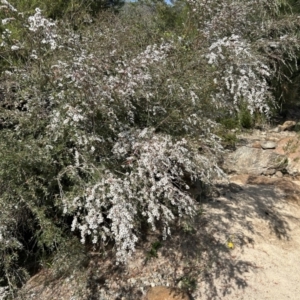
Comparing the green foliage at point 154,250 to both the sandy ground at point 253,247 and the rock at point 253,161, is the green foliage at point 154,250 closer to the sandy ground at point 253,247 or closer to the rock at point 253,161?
the sandy ground at point 253,247

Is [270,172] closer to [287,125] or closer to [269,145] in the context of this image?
[269,145]

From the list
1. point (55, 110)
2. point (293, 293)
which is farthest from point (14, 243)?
point (293, 293)

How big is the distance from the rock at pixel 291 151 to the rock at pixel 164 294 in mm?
3801

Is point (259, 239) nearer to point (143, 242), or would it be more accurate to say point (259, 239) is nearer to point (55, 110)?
point (143, 242)

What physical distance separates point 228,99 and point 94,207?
1.65 m

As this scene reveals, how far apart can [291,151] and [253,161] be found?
819 mm

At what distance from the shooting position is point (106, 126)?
316cm

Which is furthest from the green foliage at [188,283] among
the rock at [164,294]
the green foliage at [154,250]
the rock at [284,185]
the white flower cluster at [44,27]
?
the white flower cluster at [44,27]

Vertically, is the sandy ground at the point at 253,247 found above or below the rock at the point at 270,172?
below

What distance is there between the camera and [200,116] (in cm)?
352

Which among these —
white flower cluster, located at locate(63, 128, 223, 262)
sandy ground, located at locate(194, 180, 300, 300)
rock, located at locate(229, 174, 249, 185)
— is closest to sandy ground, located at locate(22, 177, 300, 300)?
sandy ground, located at locate(194, 180, 300, 300)

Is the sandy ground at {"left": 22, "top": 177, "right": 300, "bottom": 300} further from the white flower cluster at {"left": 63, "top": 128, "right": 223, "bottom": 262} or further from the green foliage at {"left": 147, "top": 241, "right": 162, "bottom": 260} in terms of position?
the white flower cluster at {"left": 63, "top": 128, "right": 223, "bottom": 262}

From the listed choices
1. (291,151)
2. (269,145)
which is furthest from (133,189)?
(269,145)

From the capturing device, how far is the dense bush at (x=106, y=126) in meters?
2.78
